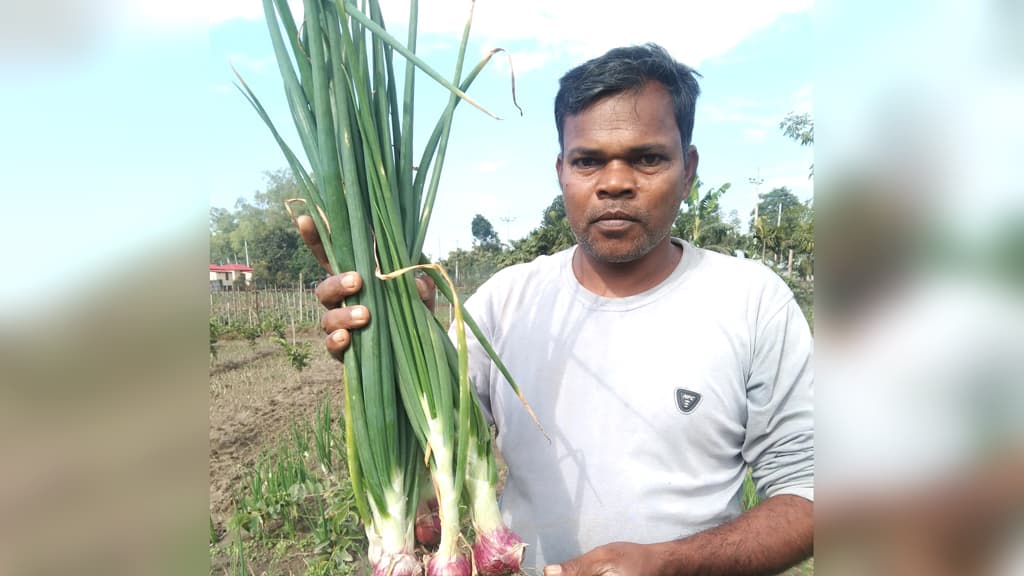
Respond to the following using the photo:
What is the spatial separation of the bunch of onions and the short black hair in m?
0.56

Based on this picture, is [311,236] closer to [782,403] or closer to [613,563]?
[613,563]

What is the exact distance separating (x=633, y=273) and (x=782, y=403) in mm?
517

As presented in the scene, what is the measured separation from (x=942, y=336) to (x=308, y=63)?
978 millimetres

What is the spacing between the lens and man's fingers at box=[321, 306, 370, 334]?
98 centimetres

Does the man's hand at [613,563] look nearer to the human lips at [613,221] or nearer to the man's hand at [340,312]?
the man's hand at [340,312]

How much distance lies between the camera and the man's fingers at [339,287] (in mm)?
971

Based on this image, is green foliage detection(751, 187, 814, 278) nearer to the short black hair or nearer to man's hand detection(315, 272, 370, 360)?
the short black hair

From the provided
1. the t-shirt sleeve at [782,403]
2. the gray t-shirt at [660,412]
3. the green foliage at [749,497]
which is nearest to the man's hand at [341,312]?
the gray t-shirt at [660,412]

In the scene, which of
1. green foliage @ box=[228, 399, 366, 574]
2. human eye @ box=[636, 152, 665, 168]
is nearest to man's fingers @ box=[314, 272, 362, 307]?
human eye @ box=[636, 152, 665, 168]

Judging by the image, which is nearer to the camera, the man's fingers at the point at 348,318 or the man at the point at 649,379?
the man's fingers at the point at 348,318

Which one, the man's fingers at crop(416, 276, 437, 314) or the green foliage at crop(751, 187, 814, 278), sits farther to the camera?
the green foliage at crop(751, 187, 814, 278)

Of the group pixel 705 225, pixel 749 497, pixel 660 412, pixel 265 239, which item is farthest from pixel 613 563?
pixel 265 239

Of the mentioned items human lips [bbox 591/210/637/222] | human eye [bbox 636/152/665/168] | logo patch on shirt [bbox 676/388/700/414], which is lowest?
logo patch on shirt [bbox 676/388/700/414]

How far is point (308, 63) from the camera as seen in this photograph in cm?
97
